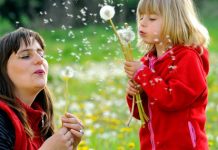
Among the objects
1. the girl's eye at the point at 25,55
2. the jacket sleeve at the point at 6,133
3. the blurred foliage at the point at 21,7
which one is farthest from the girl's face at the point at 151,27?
Result: the blurred foliage at the point at 21,7

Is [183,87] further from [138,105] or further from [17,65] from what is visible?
[17,65]

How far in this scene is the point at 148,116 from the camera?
3.63m

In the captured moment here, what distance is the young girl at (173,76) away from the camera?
11.3 ft

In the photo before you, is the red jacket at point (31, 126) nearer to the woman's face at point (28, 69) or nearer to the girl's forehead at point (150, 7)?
the woman's face at point (28, 69)

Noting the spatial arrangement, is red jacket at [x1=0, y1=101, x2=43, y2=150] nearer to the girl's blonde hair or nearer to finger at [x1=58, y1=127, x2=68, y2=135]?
finger at [x1=58, y1=127, x2=68, y2=135]

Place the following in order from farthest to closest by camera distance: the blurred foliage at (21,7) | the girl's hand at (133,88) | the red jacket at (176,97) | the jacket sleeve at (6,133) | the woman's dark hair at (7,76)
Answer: the blurred foliage at (21,7) → the girl's hand at (133,88) → the red jacket at (176,97) → the woman's dark hair at (7,76) → the jacket sleeve at (6,133)

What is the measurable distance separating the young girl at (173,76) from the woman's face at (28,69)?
395mm

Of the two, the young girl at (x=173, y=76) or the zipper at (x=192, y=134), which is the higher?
the young girl at (x=173, y=76)

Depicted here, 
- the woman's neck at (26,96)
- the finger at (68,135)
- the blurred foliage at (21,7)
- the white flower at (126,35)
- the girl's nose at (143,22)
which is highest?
the blurred foliage at (21,7)

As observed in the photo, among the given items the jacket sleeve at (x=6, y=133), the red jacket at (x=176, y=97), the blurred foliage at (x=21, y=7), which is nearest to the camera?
the jacket sleeve at (x=6, y=133)

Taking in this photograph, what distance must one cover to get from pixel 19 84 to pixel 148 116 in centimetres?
61

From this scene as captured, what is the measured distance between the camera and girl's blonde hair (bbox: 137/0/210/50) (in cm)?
354

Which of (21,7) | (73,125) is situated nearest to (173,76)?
(73,125)

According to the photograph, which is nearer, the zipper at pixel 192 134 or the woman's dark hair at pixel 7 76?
the woman's dark hair at pixel 7 76
